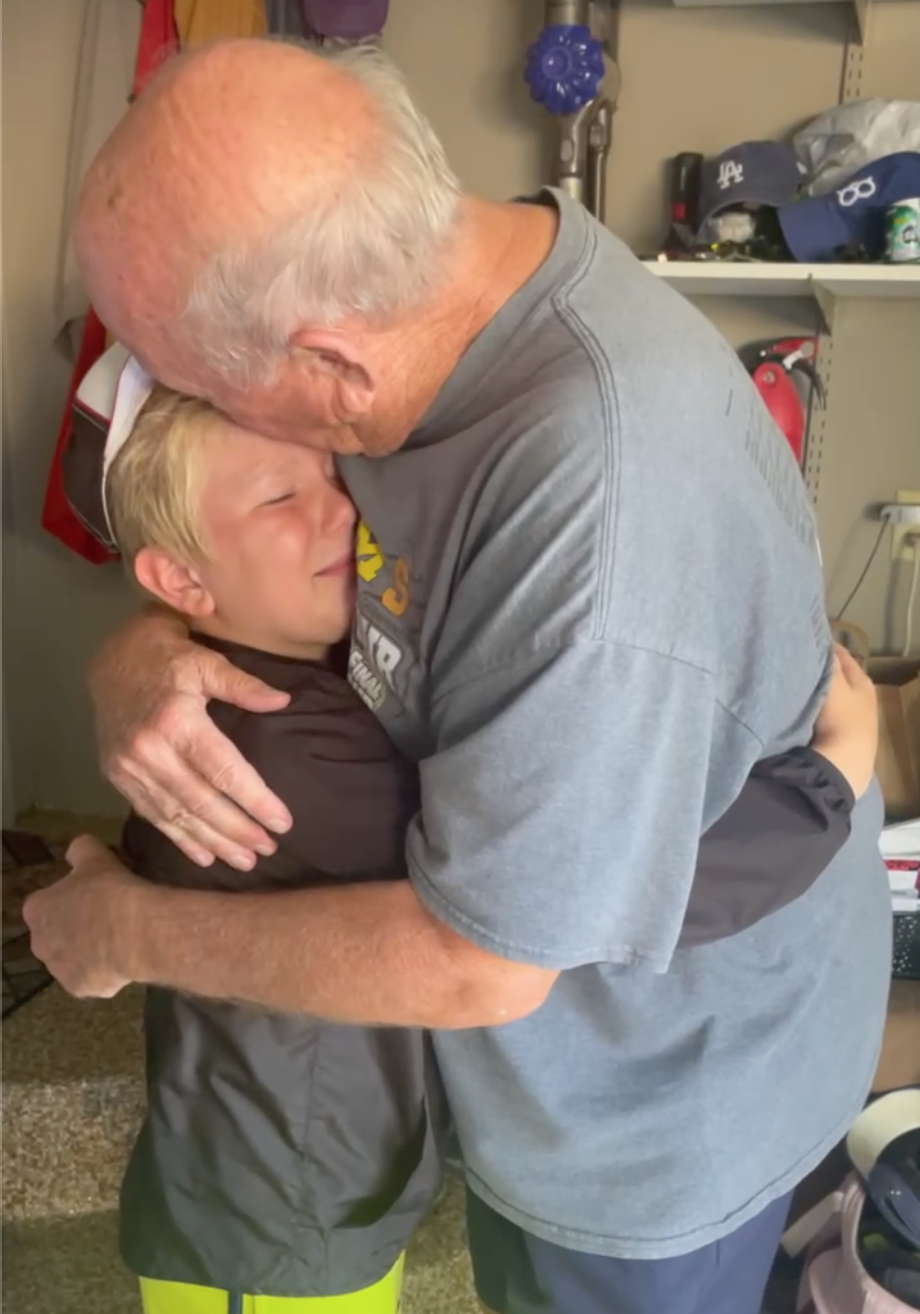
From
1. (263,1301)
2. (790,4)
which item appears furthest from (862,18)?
(263,1301)

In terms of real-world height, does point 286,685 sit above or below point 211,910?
above

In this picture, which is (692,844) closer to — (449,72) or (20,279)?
(449,72)

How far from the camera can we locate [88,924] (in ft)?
3.08

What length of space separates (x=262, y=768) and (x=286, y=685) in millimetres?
97

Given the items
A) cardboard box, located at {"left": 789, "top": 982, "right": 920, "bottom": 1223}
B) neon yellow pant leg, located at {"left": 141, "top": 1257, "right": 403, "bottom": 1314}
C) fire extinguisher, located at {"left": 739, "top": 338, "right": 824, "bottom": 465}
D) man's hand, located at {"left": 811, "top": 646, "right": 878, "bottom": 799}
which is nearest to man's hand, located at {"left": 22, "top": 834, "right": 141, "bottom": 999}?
neon yellow pant leg, located at {"left": 141, "top": 1257, "right": 403, "bottom": 1314}

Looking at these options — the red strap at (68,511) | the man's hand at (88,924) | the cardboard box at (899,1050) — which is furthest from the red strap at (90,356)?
the cardboard box at (899,1050)

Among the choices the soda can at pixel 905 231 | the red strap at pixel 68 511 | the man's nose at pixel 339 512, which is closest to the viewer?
the man's nose at pixel 339 512

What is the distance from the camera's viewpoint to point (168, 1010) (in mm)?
997

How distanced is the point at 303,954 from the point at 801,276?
4.61 feet

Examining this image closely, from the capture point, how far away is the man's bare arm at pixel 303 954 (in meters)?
0.73

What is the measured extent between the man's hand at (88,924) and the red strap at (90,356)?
0.95 meters

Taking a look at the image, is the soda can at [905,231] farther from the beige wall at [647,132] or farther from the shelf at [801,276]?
the beige wall at [647,132]

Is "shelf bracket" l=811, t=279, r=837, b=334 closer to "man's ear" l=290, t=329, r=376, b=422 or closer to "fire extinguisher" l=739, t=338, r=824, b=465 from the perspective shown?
"fire extinguisher" l=739, t=338, r=824, b=465

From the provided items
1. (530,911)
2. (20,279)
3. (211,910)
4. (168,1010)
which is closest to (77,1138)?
(168,1010)
